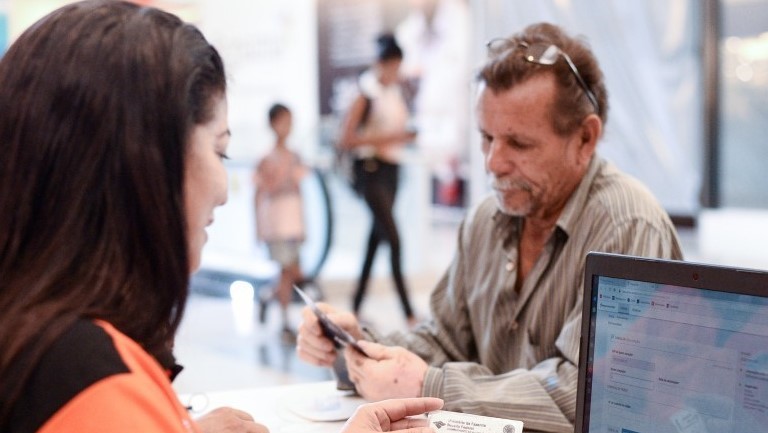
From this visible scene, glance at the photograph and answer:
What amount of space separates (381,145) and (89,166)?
4772 mm

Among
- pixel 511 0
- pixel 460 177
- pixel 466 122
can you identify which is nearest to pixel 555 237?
pixel 511 0

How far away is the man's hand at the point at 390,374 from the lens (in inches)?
63.1

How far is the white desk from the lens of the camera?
156 centimetres

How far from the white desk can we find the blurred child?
3.89 m

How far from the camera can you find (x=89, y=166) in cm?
88

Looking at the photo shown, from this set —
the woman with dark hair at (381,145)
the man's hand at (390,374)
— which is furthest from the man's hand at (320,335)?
the woman with dark hair at (381,145)

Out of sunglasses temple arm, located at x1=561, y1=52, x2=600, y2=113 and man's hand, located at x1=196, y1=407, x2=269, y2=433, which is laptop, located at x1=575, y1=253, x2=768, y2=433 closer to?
man's hand, located at x1=196, y1=407, x2=269, y2=433

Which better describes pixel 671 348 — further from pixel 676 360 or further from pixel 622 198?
pixel 622 198

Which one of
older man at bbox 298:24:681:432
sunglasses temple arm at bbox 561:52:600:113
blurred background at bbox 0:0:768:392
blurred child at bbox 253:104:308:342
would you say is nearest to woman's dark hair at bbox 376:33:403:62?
blurred child at bbox 253:104:308:342

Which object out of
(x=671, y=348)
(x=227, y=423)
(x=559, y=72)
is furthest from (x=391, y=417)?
(x=559, y=72)

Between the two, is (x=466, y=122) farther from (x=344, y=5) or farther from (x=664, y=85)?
(x=664, y=85)

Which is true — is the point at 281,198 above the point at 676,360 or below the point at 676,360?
below

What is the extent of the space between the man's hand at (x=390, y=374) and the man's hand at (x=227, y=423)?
0.34 meters

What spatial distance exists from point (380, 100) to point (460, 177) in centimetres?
629
